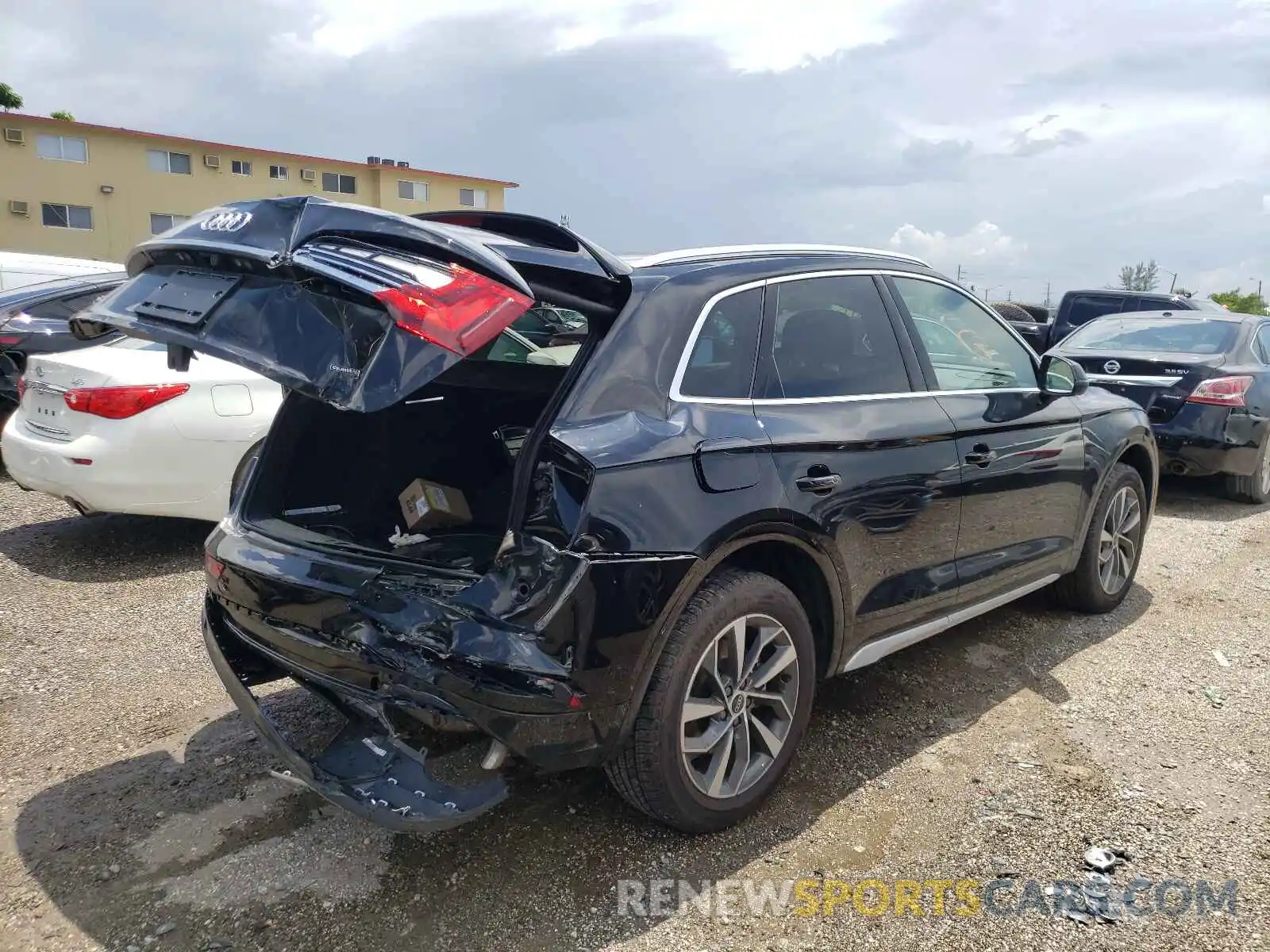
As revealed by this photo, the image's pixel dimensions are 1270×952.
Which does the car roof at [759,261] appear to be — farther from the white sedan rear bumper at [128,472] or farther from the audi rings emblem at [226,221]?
the white sedan rear bumper at [128,472]

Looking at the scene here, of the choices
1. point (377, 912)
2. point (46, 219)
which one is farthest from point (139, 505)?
point (46, 219)

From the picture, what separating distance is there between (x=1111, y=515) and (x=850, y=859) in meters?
2.77

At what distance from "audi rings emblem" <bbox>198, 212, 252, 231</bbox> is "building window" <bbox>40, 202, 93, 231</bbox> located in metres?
35.5

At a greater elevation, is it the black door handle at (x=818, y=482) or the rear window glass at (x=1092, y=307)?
the rear window glass at (x=1092, y=307)

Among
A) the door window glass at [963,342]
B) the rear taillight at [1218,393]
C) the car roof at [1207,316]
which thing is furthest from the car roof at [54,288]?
the car roof at [1207,316]

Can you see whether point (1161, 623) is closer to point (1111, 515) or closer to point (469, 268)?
point (1111, 515)

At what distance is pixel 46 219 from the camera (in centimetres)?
3173

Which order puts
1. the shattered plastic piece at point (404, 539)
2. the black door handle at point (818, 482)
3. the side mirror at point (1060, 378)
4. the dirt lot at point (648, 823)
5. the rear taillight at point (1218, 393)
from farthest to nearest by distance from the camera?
1. the rear taillight at point (1218, 393)
2. the side mirror at point (1060, 378)
3. the shattered plastic piece at point (404, 539)
4. the black door handle at point (818, 482)
5. the dirt lot at point (648, 823)

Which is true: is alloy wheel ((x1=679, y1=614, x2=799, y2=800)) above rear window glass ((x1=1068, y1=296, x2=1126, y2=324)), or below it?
below

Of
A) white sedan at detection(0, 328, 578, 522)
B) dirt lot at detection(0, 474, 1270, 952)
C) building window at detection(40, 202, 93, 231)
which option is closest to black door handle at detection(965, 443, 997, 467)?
dirt lot at detection(0, 474, 1270, 952)

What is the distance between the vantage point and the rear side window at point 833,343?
3053 millimetres

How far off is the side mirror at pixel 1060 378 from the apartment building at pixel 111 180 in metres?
32.7

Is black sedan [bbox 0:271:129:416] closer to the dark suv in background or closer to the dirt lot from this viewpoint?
the dirt lot

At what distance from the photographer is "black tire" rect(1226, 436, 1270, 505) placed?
7242 millimetres
